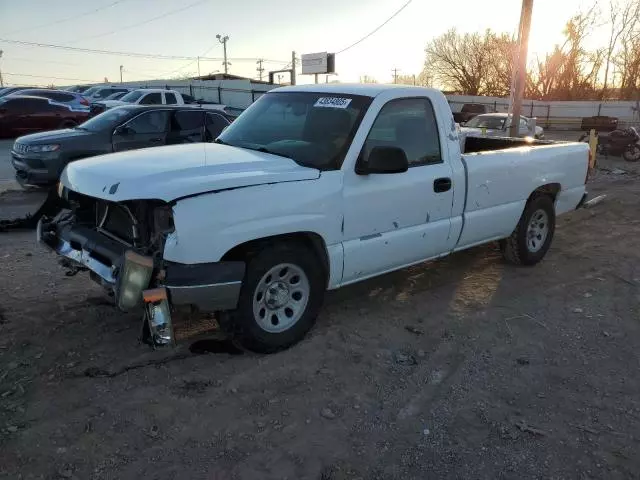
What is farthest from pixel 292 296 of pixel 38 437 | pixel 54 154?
pixel 54 154

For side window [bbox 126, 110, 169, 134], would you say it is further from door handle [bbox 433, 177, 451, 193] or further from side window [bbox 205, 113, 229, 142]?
door handle [bbox 433, 177, 451, 193]

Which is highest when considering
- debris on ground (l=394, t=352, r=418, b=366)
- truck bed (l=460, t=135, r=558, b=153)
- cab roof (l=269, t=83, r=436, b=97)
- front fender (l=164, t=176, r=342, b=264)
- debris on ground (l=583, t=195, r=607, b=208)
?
cab roof (l=269, t=83, r=436, b=97)

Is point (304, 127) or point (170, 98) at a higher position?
point (170, 98)

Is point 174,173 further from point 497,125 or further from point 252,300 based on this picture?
point 497,125

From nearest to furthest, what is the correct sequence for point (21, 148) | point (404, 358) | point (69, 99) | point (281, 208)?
1. point (281, 208)
2. point (404, 358)
3. point (21, 148)
4. point (69, 99)

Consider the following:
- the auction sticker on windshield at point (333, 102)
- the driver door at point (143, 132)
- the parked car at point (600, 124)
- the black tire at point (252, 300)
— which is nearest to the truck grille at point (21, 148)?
the driver door at point (143, 132)

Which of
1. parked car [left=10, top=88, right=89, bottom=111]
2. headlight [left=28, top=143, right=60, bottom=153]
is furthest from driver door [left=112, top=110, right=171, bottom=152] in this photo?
parked car [left=10, top=88, right=89, bottom=111]

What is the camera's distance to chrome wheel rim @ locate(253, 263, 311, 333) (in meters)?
3.90

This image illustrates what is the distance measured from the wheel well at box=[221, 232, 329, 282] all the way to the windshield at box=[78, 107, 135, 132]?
721 centimetres

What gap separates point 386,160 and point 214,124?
7.49 meters

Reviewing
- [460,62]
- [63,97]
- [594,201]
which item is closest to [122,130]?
[594,201]

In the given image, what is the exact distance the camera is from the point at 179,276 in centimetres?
339

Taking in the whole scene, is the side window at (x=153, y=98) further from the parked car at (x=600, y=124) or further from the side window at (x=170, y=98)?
the parked car at (x=600, y=124)

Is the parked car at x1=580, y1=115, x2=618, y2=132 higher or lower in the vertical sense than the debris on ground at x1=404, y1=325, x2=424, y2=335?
higher
